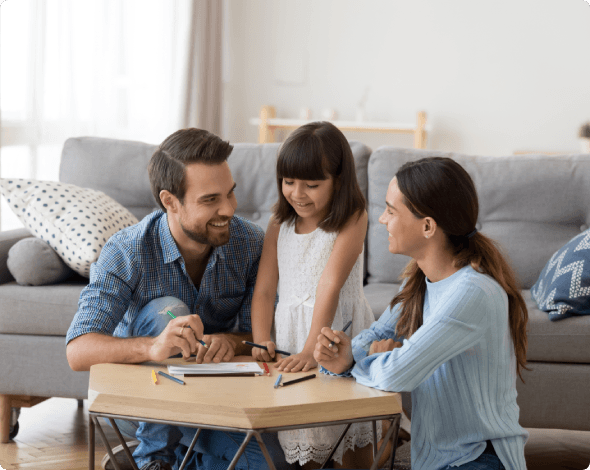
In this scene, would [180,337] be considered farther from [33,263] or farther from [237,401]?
[33,263]

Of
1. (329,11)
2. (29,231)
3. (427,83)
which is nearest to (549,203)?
(29,231)

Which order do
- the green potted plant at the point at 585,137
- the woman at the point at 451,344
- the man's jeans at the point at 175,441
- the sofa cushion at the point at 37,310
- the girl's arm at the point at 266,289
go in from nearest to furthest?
1. the woman at the point at 451,344
2. the man's jeans at the point at 175,441
3. the girl's arm at the point at 266,289
4. the sofa cushion at the point at 37,310
5. the green potted plant at the point at 585,137

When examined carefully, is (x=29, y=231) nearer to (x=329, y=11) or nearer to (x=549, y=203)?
(x=549, y=203)

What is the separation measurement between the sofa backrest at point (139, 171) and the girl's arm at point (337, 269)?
838mm

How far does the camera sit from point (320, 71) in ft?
16.1

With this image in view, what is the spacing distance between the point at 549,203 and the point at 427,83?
269 centimetres

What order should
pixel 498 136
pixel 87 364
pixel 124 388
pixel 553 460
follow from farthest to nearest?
pixel 498 136 < pixel 553 460 < pixel 87 364 < pixel 124 388

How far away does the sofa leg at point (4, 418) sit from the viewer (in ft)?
6.54

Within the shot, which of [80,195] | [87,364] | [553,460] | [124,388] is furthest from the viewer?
[80,195]

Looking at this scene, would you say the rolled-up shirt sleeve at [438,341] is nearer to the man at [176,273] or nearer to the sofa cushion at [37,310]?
the man at [176,273]

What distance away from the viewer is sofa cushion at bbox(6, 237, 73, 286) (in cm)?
204

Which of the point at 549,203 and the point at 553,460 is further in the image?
the point at 549,203

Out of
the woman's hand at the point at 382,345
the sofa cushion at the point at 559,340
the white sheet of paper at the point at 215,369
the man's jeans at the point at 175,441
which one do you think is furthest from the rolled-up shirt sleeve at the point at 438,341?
the sofa cushion at the point at 559,340

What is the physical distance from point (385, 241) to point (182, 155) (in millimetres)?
1009
